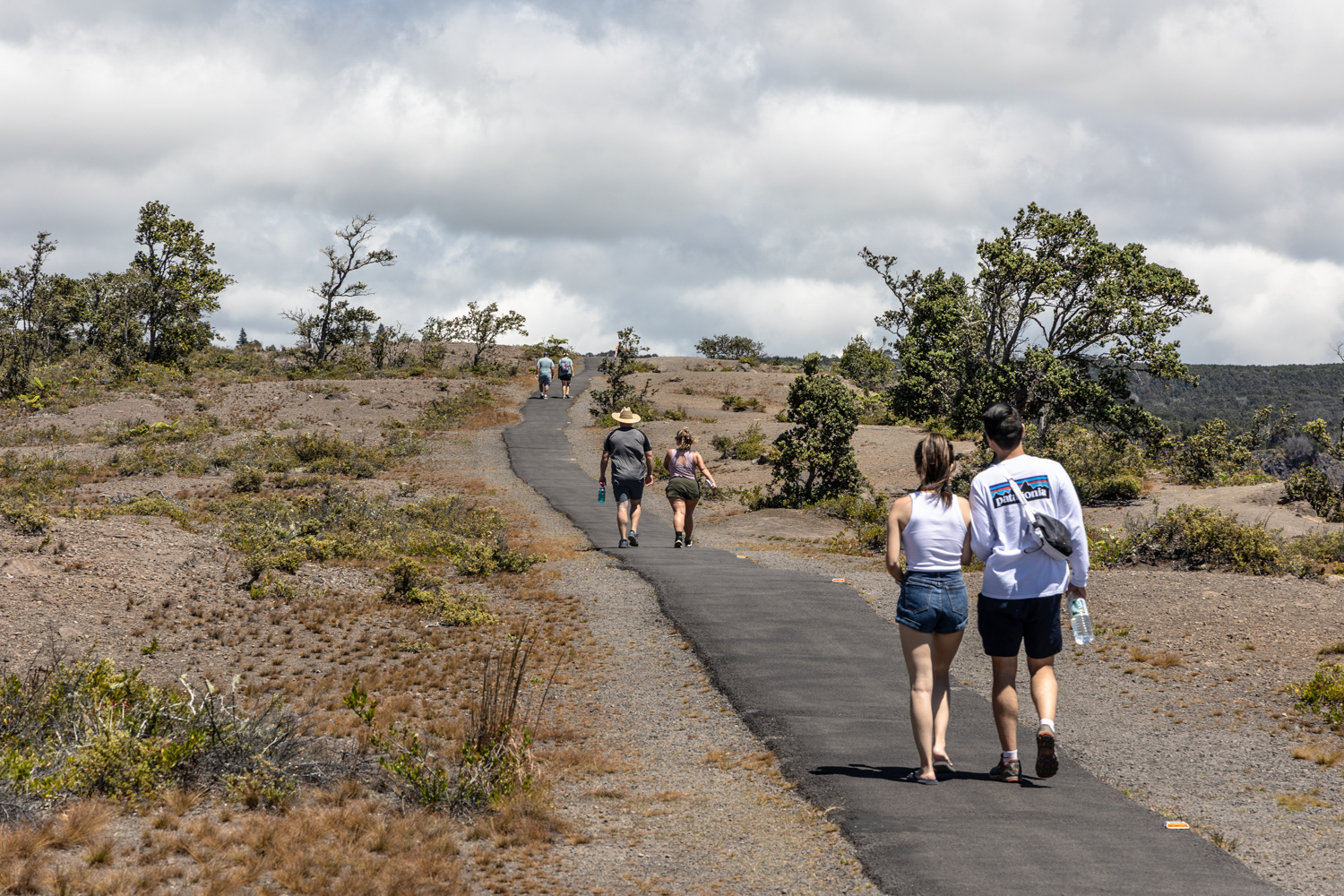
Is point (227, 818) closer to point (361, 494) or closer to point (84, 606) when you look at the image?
point (84, 606)

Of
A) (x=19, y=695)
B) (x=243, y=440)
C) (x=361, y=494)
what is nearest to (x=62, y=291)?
(x=243, y=440)

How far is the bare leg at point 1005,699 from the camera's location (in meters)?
5.25

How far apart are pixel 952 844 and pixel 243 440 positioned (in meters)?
28.6

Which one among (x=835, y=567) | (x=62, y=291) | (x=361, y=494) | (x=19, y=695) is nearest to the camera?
(x=19, y=695)

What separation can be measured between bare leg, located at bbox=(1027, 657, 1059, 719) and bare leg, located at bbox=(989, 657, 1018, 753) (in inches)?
4.3

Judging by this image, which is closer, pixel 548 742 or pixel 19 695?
pixel 19 695

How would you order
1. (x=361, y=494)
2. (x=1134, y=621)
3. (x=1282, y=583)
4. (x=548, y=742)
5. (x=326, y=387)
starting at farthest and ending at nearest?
1. (x=326, y=387)
2. (x=361, y=494)
3. (x=1282, y=583)
4. (x=1134, y=621)
5. (x=548, y=742)

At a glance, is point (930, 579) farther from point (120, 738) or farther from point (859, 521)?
point (859, 521)

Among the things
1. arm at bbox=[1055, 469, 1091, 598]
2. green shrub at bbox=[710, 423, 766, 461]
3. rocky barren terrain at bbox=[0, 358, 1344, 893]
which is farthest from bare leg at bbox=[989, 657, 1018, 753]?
green shrub at bbox=[710, 423, 766, 461]

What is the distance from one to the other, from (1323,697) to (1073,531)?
4150 millimetres

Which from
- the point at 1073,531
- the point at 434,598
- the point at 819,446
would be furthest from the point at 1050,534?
the point at 819,446

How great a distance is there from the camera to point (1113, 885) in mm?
4191

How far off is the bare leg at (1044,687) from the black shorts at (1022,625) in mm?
55

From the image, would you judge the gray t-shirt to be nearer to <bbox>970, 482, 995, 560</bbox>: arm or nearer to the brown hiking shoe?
<bbox>970, 482, 995, 560</bbox>: arm
